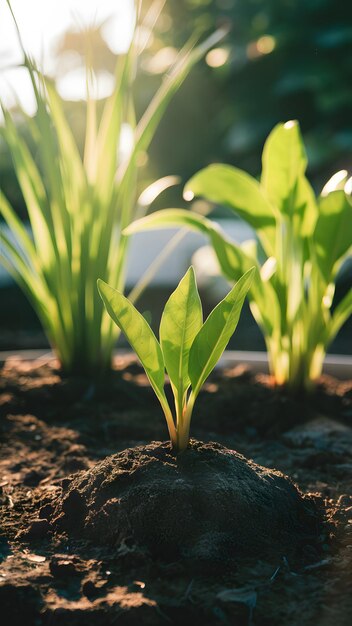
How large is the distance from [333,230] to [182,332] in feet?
1.45

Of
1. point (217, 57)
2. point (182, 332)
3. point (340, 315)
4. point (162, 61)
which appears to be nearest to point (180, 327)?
point (182, 332)

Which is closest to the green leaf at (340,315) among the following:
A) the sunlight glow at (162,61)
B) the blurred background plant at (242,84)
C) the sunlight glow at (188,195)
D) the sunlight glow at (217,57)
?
the sunlight glow at (188,195)

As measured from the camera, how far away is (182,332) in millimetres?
727

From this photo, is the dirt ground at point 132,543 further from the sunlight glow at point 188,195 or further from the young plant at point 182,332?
the sunlight glow at point 188,195

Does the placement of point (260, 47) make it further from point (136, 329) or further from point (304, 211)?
point (136, 329)

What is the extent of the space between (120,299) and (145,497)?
0.21 meters

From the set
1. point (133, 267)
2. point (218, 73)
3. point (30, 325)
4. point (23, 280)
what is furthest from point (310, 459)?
point (218, 73)

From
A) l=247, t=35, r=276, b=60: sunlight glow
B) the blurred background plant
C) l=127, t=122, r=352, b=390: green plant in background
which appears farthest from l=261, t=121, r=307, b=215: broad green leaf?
l=247, t=35, r=276, b=60: sunlight glow

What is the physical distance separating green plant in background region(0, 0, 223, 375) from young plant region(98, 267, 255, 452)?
1.78 feet

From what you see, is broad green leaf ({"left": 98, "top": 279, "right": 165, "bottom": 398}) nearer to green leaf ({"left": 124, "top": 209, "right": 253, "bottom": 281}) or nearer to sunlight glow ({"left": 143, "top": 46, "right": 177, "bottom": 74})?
green leaf ({"left": 124, "top": 209, "right": 253, "bottom": 281})

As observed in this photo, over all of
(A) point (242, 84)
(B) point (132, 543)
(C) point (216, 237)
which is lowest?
(B) point (132, 543)

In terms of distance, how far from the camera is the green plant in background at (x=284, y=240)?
44.3 inches

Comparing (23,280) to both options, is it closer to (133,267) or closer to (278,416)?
(278,416)

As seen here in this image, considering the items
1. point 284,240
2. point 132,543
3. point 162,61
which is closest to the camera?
point 132,543
